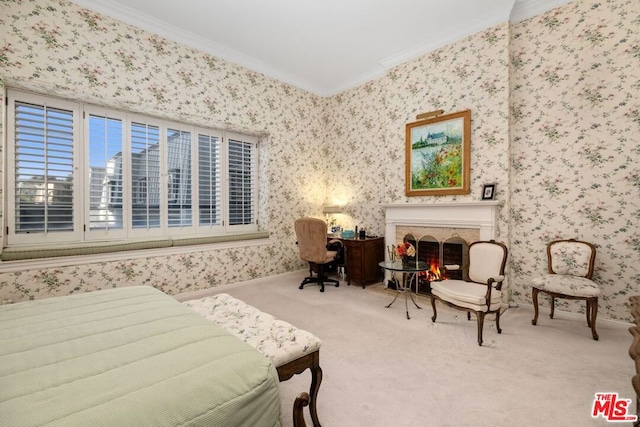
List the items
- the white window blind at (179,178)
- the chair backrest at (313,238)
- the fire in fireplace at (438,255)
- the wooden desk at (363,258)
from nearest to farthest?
1. the fire in fireplace at (438,255)
2. the white window blind at (179,178)
3. the chair backrest at (313,238)
4. the wooden desk at (363,258)

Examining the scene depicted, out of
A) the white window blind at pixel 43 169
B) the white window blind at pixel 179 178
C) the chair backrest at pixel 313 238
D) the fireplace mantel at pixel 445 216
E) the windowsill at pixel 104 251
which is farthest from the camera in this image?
the chair backrest at pixel 313 238

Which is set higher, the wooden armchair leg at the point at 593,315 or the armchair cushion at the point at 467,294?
the armchair cushion at the point at 467,294

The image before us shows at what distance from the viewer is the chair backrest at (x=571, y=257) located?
2.92 m

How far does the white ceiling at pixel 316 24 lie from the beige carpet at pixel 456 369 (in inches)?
141

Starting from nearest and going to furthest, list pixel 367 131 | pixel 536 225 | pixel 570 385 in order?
pixel 570 385 < pixel 536 225 < pixel 367 131

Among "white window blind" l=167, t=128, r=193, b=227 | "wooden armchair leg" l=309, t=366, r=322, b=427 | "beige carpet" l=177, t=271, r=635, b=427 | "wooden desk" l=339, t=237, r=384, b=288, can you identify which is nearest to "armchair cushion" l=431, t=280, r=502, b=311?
"beige carpet" l=177, t=271, r=635, b=427

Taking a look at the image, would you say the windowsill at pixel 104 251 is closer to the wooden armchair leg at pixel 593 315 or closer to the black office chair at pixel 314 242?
the black office chair at pixel 314 242

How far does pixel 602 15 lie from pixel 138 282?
6009 millimetres

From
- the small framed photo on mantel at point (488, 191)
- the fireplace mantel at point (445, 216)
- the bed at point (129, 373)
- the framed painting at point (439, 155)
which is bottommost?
the bed at point (129, 373)

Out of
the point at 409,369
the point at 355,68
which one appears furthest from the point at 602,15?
the point at 409,369

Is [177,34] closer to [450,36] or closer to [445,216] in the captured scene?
[450,36]

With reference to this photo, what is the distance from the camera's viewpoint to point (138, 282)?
358cm

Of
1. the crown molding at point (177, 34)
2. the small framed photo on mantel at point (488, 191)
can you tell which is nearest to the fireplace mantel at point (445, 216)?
the small framed photo on mantel at point (488, 191)

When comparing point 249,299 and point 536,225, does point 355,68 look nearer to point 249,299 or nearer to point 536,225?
point 536,225
